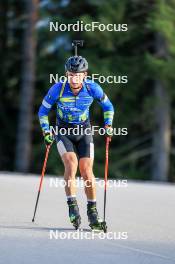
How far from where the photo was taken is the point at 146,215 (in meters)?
9.83

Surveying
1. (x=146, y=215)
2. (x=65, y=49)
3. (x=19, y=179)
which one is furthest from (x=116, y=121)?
(x=146, y=215)

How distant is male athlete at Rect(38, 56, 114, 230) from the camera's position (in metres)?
8.09

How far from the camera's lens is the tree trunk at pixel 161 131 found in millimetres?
23969

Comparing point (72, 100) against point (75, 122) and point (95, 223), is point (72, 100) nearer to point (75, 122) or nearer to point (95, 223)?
point (75, 122)

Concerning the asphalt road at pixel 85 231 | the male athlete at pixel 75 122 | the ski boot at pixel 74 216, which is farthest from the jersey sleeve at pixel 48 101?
the asphalt road at pixel 85 231

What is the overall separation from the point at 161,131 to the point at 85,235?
1668 cm

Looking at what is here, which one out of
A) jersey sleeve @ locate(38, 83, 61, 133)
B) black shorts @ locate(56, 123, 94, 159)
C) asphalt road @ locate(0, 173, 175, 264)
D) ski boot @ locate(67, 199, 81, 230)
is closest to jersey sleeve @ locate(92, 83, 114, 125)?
black shorts @ locate(56, 123, 94, 159)

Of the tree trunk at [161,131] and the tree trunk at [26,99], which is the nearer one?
the tree trunk at [161,131]

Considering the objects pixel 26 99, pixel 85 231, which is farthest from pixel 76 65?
pixel 26 99

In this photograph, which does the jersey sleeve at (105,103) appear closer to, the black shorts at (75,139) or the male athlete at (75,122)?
the male athlete at (75,122)

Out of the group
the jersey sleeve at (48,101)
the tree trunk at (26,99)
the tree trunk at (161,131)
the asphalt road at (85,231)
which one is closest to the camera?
the asphalt road at (85,231)

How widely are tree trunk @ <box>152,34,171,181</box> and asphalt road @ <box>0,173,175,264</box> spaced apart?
37.1 ft

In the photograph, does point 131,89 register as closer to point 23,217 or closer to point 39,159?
point 39,159

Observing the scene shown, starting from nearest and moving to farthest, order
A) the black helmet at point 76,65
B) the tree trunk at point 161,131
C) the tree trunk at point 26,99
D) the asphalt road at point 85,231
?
the asphalt road at point 85,231 < the black helmet at point 76,65 < the tree trunk at point 161,131 < the tree trunk at point 26,99
